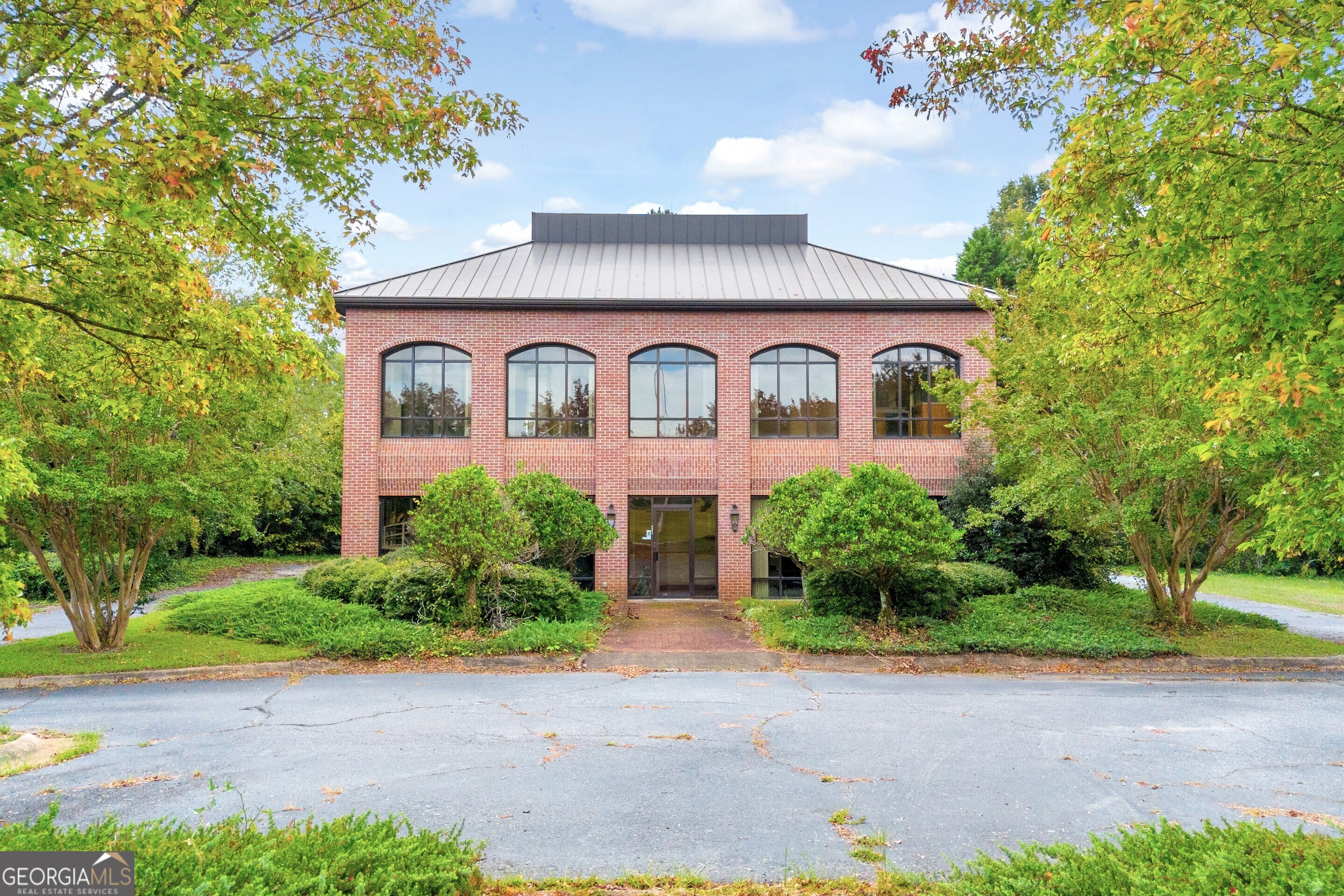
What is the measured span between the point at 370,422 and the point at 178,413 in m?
8.41

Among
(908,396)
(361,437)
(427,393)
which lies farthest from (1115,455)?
(361,437)

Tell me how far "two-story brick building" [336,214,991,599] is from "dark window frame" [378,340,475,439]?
41mm

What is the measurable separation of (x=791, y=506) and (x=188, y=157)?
35.1ft

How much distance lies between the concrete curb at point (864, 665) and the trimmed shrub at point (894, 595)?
1749 mm

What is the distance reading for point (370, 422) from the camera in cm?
1898

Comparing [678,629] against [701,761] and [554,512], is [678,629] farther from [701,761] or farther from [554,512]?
[701,761]

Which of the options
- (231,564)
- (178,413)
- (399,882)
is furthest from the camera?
(231,564)

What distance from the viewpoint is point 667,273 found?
20875mm

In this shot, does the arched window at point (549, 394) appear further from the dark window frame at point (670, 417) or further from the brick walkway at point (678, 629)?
the brick walkway at point (678, 629)

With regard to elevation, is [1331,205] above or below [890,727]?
above

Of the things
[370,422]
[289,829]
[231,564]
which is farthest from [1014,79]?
[231,564]

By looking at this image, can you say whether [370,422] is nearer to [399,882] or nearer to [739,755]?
[739,755]

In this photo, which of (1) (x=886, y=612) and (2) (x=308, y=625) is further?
(1) (x=886, y=612)

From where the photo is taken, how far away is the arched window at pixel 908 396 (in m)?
19.6
